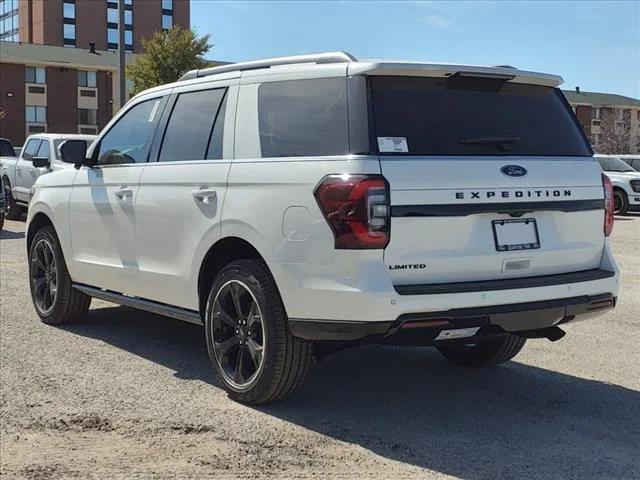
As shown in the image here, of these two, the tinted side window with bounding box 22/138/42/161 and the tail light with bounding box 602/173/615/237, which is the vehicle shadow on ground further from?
the tinted side window with bounding box 22/138/42/161

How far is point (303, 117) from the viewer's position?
445 cm

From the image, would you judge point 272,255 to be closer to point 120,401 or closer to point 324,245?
point 324,245

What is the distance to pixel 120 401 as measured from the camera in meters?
4.74

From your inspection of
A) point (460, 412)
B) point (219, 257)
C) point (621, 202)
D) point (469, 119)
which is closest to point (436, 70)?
point (469, 119)

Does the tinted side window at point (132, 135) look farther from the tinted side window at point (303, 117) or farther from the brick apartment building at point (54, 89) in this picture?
the brick apartment building at point (54, 89)

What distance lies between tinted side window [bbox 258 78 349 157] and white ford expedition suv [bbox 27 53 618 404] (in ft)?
0.04

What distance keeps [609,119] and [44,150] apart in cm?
6901

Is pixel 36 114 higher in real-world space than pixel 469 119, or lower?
higher

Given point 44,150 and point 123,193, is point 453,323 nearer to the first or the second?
point 123,193

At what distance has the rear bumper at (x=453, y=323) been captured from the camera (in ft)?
13.0

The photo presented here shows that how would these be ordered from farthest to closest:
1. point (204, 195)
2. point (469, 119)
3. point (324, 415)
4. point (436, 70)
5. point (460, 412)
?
point (204, 195)
point (460, 412)
point (324, 415)
point (469, 119)
point (436, 70)

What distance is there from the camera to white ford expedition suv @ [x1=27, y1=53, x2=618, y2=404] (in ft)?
13.0

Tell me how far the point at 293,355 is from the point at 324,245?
2.44 ft

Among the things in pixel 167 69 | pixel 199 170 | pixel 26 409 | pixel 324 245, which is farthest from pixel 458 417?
pixel 167 69
